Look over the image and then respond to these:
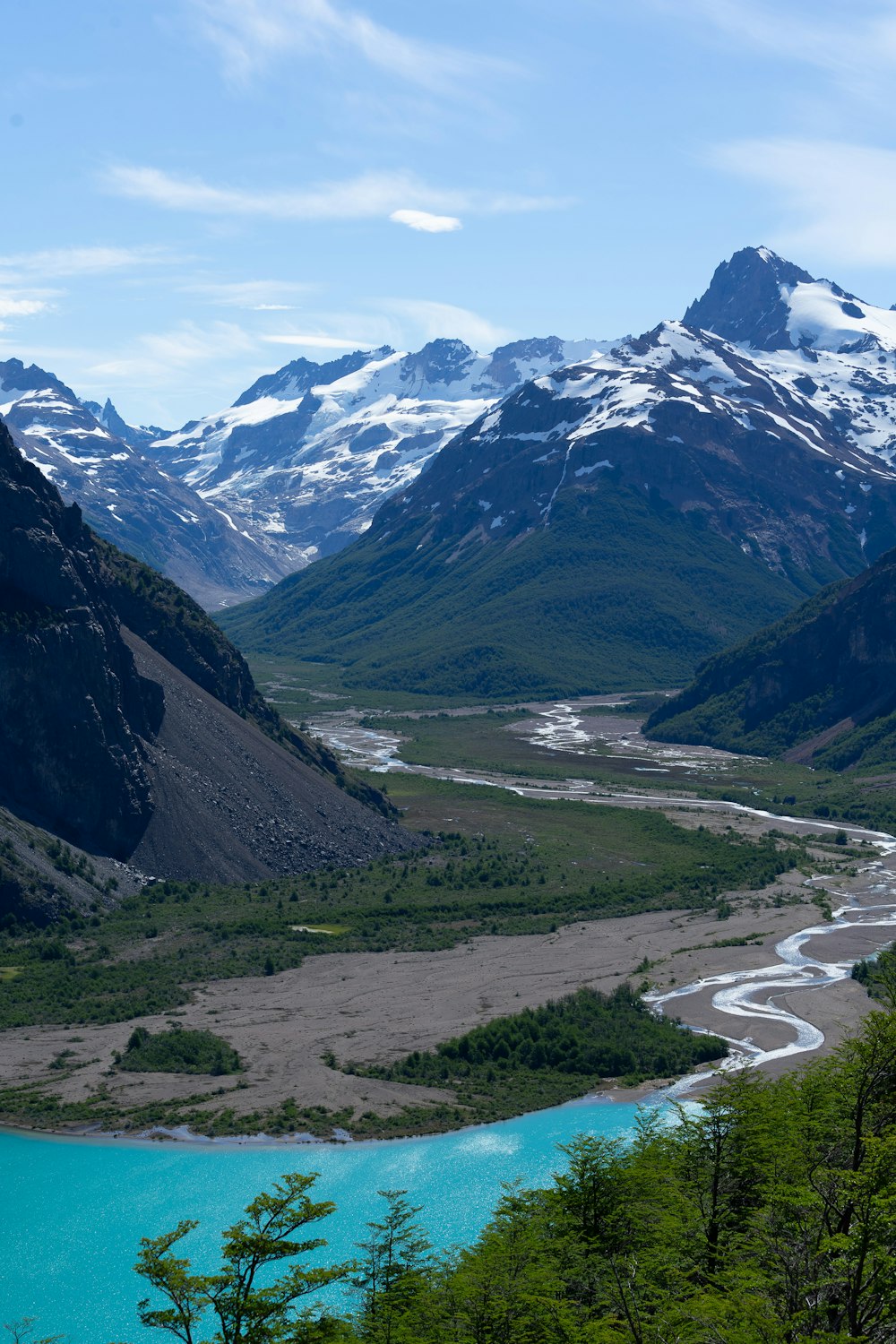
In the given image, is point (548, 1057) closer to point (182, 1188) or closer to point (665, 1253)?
point (182, 1188)

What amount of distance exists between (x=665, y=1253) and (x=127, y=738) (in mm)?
83537

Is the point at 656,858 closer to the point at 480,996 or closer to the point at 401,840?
the point at 401,840

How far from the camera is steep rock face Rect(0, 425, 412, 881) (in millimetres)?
109625

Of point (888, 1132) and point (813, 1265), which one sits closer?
point (813, 1265)

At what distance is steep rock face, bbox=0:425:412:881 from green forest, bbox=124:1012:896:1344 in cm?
6521

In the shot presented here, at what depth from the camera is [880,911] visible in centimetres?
11250

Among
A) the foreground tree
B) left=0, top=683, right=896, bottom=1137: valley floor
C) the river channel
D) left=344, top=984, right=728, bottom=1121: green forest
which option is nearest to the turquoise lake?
the river channel

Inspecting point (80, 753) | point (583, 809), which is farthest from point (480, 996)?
point (583, 809)

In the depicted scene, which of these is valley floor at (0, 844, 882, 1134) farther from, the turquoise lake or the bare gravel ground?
the turquoise lake

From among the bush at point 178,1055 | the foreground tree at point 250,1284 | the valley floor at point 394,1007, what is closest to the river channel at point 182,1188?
the valley floor at point 394,1007

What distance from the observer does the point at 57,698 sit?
364 feet

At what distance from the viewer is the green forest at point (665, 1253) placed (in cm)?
3166

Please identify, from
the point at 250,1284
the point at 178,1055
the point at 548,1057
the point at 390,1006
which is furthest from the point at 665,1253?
the point at 390,1006

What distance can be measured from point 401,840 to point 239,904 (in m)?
30.1
